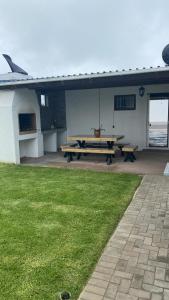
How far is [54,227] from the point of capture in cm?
353

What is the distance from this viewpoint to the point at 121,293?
2250 millimetres

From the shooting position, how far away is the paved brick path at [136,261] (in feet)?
7.44

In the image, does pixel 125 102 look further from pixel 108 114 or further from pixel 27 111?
pixel 27 111

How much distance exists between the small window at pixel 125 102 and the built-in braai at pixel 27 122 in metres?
3.49

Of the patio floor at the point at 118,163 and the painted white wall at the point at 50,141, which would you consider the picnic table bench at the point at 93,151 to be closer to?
the patio floor at the point at 118,163

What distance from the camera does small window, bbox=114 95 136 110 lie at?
10.1 meters

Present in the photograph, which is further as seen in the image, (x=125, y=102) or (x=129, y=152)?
(x=125, y=102)

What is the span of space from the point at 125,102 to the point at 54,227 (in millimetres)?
7660

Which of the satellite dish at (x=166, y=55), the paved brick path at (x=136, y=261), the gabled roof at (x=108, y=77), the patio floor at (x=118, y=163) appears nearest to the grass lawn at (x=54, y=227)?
the paved brick path at (x=136, y=261)

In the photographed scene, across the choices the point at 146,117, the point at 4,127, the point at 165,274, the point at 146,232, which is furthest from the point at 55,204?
the point at 146,117

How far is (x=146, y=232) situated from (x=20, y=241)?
1645 millimetres

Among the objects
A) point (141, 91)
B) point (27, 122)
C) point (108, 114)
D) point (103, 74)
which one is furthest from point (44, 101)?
→ point (103, 74)

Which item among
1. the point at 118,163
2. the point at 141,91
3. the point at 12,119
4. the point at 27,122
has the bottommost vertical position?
the point at 118,163

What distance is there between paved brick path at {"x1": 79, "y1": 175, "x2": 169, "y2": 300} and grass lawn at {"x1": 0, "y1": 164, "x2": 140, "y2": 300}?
126mm
